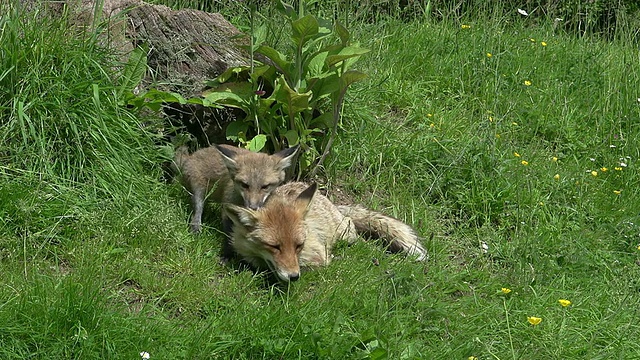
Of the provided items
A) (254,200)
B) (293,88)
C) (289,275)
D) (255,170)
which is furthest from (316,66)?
(289,275)

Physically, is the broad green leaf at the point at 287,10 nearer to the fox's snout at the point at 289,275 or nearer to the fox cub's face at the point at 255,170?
the fox cub's face at the point at 255,170

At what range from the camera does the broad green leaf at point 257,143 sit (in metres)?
6.36

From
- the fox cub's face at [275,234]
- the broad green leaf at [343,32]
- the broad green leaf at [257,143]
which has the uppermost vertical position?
the broad green leaf at [343,32]

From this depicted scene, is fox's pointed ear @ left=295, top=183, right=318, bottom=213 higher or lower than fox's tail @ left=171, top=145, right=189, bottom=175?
higher

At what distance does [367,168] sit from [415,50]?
1.89 metres

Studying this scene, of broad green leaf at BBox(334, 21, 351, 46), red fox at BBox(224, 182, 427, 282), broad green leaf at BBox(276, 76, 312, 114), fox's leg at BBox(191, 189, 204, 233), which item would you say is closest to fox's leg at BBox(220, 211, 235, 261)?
red fox at BBox(224, 182, 427, 282)

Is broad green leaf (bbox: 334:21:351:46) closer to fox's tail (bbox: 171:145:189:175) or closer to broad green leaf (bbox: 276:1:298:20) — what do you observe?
broad green leaf (bbox: 276:1:298:20)

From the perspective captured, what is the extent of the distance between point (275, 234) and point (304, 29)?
1583mm

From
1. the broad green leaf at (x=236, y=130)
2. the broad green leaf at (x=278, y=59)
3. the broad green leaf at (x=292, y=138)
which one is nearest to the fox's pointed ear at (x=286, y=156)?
the broad green leaf at (x=292, y=138)

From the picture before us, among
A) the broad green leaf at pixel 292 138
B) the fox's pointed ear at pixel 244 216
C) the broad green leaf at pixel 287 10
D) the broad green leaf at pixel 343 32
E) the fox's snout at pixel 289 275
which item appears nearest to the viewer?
the fox's snout at pixel 289 275

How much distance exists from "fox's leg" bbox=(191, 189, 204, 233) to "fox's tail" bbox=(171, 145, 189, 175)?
0.27 meters

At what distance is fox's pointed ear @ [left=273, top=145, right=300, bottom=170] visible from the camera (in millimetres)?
6199

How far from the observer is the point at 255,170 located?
20.1ft

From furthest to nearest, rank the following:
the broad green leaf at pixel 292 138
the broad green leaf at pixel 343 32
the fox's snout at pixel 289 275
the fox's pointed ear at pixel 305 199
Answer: the broad green leaf at pixel 292 138, the broad green leaf at pixel 343 32, the fox's pointed ear at pixel 305 199, the fox's snout at pixel 289 275
